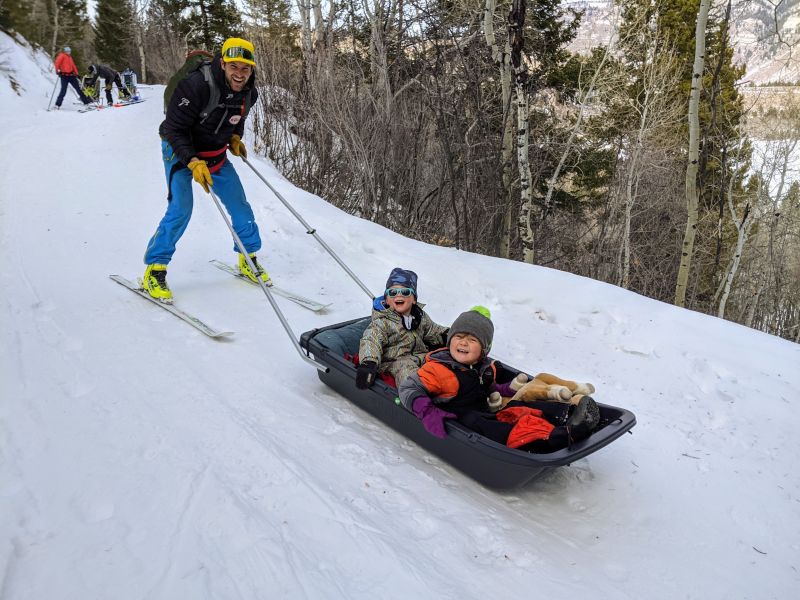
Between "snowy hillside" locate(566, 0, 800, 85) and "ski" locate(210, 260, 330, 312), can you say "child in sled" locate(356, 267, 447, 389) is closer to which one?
"ski" locate(210, 260, 330, 312)

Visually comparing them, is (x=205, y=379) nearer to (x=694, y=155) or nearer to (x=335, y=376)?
(x=335, y=376)

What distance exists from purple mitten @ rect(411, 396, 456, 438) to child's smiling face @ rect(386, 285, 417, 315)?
32.3 inches

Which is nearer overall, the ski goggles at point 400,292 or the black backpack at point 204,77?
the ski goggles at point 400,292

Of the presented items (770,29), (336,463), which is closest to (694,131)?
(770,29)

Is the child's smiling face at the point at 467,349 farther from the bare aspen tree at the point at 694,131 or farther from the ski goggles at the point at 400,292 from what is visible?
the bare aspen tree at the point at 694,131

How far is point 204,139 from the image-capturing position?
407 centimetres

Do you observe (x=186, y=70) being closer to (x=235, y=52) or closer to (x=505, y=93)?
(x=235, y=52)

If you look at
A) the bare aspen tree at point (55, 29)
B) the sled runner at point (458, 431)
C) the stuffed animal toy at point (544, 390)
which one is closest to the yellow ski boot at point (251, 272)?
the sled runner at point (458, 431)

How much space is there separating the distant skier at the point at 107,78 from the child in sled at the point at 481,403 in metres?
16.5

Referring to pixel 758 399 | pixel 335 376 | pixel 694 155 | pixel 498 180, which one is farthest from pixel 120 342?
pixel 694 155

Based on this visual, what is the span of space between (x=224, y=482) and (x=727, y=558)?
212 cm

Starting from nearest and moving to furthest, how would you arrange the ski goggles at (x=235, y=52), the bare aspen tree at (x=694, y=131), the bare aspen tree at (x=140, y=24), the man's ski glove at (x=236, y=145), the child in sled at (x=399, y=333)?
1. the child in sled at (x=399, y=333)
2. the ski goggles at (x=235, y=52)
3. the man's ski glove at (x=236, y=145)
4. the bare aspen tree at (x=694, y=131)
5. the bare aspen tree at (x=140, y=24)

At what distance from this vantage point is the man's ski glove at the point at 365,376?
274cm

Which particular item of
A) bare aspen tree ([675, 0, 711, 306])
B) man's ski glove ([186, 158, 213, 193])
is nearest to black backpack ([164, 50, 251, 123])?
man's ski glove ([186, 158, 213, 193])
